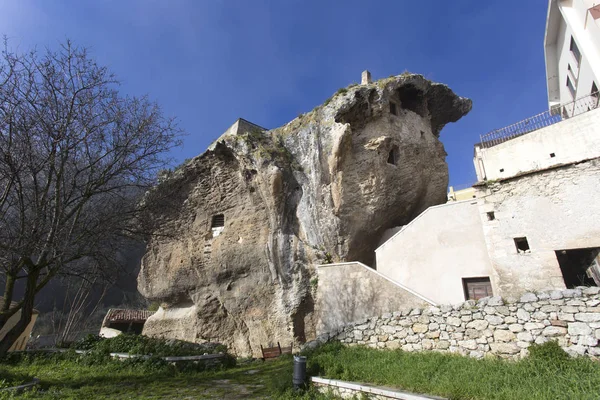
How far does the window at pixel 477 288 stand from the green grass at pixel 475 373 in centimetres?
303

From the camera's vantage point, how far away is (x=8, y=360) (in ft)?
30.9

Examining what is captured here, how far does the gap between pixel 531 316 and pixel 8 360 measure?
46.5 ft

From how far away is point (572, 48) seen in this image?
13789mm

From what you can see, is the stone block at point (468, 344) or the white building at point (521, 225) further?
the white building at point (521, 225)

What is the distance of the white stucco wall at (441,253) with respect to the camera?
28.6 ft

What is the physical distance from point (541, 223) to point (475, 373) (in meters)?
4.78

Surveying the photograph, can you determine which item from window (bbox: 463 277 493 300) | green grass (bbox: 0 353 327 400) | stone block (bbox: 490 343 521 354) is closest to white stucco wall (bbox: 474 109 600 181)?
window (bbox: 463 277 493 300)

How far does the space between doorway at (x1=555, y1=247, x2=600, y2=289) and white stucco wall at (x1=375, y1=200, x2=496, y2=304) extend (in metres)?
2.87

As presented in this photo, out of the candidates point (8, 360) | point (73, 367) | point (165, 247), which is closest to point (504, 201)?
point (73, 367)

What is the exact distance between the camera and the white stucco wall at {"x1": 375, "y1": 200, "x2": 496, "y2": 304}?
872 centimetres

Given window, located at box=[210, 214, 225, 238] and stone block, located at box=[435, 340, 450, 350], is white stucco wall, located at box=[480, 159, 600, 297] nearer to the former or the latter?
stone block, located at box=[435, 340, 450, 350]

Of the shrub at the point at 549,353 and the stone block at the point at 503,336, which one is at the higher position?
the stone block at the point at 503,336

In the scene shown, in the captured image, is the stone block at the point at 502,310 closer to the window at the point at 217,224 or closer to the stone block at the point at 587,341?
the stone block at the point at 587,341

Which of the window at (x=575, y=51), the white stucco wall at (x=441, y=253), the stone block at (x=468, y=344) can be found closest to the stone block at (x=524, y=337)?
the stone block at (x=468, y=344)
